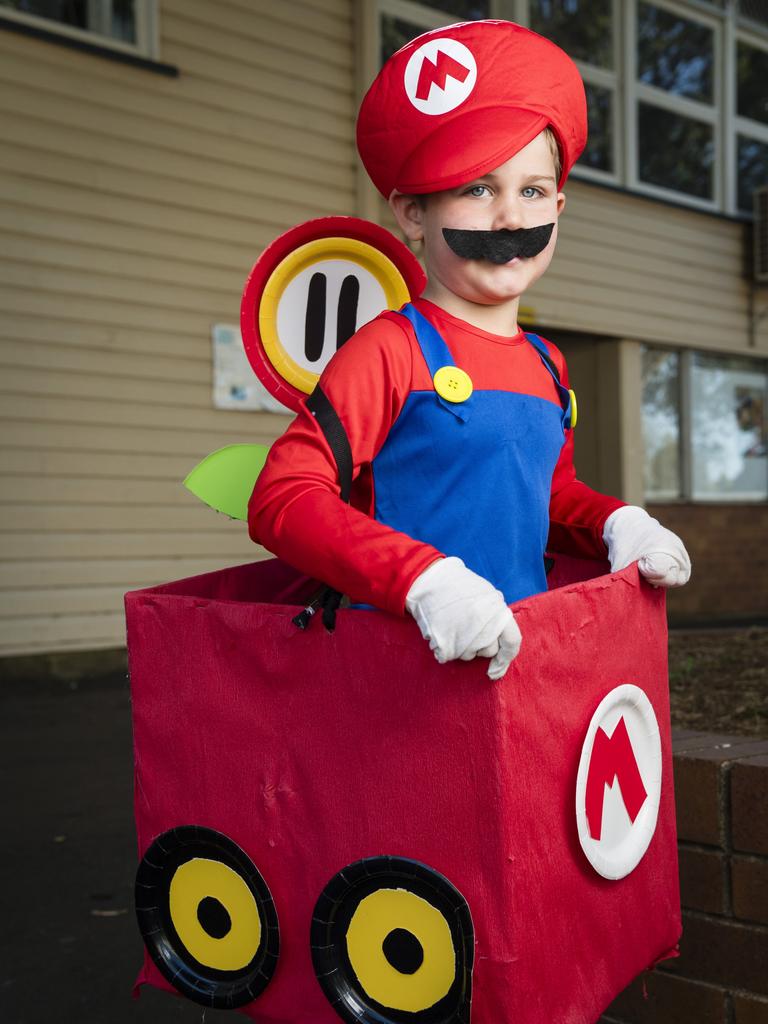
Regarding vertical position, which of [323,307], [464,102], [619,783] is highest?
[464,102]

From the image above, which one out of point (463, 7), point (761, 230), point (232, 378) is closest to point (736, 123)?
point (761, 230)

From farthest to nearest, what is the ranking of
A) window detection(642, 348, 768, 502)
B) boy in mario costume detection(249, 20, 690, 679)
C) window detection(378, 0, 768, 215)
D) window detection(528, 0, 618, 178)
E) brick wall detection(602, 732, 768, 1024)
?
1. window detection(642, 348, 768, 502)
2. window detection(378, 0, 768, 215)
3. window detection(528, 0, 618, 178)
4. brick wall detection(602, 732, 768, 1024)
5. boy in mario costume detection(249, 20, 690, 679)

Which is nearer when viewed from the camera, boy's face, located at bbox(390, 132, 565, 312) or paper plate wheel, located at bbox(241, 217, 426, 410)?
boy's face, located at bbox(390, 132, 565, 312)

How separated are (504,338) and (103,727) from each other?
427 cm

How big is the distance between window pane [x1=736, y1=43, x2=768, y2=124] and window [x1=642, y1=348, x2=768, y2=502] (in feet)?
8.36

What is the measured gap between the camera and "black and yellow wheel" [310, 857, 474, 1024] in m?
1.34

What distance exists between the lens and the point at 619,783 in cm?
155

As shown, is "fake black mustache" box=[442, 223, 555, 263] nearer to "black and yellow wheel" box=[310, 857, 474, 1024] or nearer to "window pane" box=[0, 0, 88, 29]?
"black and yellow wheel" box=[310, 857, 474, 1024]

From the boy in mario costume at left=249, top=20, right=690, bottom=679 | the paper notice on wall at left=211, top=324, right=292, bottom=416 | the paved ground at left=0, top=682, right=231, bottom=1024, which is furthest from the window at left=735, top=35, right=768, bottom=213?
the boy in mario costume at left=249, top=20, right=690, bottom=679

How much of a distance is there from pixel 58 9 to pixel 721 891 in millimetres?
6011

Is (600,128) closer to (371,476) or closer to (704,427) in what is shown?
(704,427)

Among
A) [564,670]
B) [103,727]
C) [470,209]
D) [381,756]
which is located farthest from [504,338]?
[103,727]

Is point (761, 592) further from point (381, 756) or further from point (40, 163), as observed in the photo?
point (381, 756)

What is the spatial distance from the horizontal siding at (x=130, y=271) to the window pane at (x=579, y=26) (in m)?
2.64
